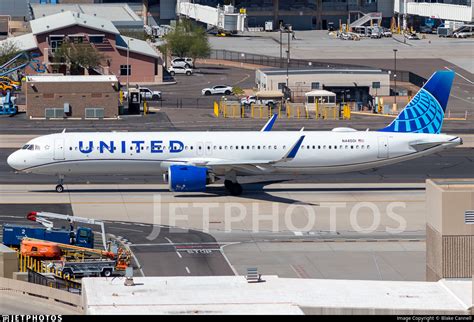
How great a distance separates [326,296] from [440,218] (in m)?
8.77

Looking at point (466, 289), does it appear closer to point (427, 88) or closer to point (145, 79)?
point (427, 88)

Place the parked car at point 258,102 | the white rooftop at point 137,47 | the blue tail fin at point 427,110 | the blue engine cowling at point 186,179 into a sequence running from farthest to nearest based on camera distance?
the white rooftop at point 137,47 → the parked car at point 258,102 → the blue tail fin at point 427,110 → the blue engine cowling at point 186,179

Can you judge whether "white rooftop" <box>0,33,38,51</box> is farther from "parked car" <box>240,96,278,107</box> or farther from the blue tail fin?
the blue tail fin

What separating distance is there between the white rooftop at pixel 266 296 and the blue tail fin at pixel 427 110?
121 ft

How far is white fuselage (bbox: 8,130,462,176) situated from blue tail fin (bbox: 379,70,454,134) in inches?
59.9

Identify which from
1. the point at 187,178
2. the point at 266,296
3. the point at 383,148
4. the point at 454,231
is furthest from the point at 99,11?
the point at 266,296

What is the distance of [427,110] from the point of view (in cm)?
8369

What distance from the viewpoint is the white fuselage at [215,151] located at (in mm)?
79000

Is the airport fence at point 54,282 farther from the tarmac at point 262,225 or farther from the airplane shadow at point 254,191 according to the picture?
the airplane shadow at point 254,191

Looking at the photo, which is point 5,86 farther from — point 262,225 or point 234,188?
point 262,225

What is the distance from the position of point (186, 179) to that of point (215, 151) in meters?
3.66

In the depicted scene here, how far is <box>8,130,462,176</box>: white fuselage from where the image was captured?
79000mm

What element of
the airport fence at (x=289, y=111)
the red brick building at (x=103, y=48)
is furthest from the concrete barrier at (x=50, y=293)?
the red brick building at (x=103, y=48)

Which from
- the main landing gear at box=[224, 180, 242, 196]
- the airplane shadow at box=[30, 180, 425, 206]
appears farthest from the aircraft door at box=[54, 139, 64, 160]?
the main landing gear at box=[224, 180, 242, 196]
